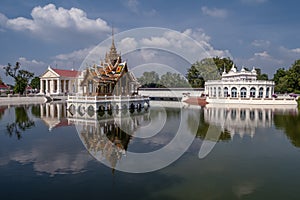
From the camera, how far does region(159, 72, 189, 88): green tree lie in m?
54.0

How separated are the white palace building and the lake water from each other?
20.5m

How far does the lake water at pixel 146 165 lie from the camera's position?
5898mm

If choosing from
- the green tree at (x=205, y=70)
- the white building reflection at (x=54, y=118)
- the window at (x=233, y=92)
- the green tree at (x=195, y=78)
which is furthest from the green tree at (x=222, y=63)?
the white building reflection at (x=54, y=118)

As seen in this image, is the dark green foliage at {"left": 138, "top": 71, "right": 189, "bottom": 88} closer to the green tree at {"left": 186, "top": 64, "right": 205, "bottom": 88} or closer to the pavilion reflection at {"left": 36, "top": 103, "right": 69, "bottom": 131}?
the green tree at {"left": 186, "top": 64, "right": 205, "bottom": 88}

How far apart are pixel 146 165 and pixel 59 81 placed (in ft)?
138

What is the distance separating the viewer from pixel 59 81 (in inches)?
1828

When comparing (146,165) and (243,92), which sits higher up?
(243,92)

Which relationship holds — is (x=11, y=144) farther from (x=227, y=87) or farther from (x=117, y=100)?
(x=227, y=87)

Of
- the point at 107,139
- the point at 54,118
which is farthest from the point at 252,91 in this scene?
the point at 107,139

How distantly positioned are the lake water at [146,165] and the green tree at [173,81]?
1608 inches

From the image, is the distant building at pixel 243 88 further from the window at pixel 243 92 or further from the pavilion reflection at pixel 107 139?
Answer: the pavilion reflection at pixel 107 139

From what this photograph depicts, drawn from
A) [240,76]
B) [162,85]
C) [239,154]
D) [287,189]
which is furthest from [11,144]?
[162,85]

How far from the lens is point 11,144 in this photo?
414 inches

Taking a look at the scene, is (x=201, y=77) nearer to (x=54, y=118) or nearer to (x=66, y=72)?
(x=66, y=72)
